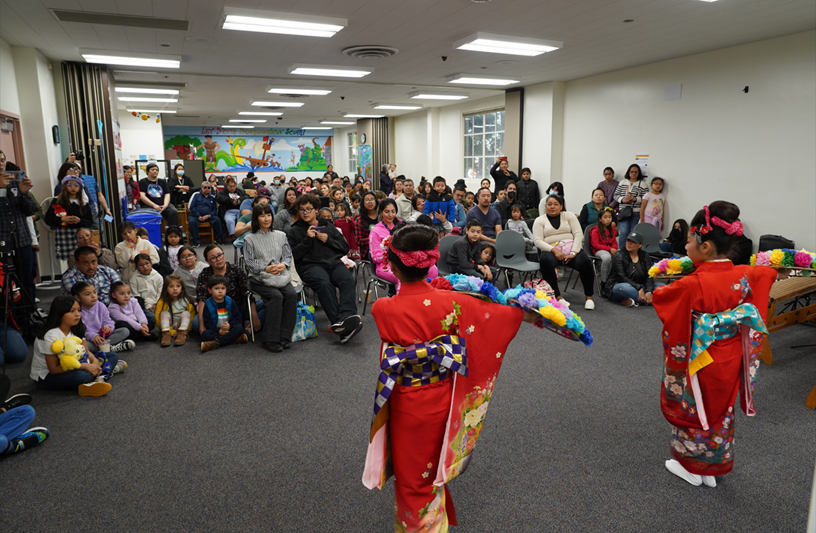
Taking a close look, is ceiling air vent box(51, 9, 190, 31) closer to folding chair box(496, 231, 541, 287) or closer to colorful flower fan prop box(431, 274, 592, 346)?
folding chair box(496, 231, 541, 287)

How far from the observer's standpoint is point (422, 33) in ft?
19.7

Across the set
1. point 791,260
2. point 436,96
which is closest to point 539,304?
point 791,260

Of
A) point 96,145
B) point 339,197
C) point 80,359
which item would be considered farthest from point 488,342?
point 96,145

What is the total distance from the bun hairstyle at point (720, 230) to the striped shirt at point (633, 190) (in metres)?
6.42

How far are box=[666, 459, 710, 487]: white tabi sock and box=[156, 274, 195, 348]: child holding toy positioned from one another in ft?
13.0

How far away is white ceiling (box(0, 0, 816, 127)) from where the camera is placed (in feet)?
16.2

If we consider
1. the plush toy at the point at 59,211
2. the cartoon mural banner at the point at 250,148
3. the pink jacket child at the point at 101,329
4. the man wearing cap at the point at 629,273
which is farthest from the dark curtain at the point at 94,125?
the cartoon mural banner at the point at 250,148

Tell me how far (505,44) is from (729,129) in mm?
3461

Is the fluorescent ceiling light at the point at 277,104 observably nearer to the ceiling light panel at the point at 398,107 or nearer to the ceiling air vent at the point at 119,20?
the ceiling light panel at the point at 398,107

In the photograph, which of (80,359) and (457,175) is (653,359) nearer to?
(80,359)

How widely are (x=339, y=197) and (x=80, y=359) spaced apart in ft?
16.6

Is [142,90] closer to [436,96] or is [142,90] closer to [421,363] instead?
Result: [436,96]

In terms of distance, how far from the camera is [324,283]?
4.83 metres

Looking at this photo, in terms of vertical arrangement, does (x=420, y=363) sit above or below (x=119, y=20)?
below
